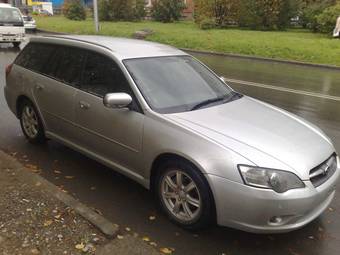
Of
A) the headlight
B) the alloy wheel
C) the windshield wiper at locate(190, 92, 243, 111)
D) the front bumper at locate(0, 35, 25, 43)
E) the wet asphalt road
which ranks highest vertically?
the windshield wiper at locate(190, 92, 243, 111)

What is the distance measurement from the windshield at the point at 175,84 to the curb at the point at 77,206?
1185mm

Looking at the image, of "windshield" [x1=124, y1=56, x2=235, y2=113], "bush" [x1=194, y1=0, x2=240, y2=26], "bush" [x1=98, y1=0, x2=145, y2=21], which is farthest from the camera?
"bush" [x1=98, y1=0, x2=145, y2=21]

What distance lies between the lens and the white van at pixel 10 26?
20.0 metres

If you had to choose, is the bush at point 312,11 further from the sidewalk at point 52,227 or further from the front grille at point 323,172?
the sidewalk at point 52,227

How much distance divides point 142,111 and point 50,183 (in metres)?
1.31

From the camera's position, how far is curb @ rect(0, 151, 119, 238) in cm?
379

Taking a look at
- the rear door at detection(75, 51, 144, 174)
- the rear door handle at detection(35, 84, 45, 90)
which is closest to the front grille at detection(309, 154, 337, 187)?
the rear door at detection(75, 51, 144, 174)

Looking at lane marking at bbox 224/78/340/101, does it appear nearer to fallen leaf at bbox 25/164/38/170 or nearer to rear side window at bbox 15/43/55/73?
rear side window at bbox 15/43/55/73

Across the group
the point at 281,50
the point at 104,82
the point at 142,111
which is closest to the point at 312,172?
the point at 142,111

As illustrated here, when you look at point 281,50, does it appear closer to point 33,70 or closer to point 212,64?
point 212,64

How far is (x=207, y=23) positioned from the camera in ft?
82.6

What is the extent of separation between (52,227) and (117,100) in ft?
4.40

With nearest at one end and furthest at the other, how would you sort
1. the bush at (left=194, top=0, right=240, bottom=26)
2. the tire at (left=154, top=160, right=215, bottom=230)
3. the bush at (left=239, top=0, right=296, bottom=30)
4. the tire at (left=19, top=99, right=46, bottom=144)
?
1. the tire at (left=154, top=160, right=215, bottom=230)
2. the tire at (left=19, top=99, right=46, bottom=144)
3. the bush at (left=239, top=0, right=296, bottom=30)
4. the bush at (left=194, top=0, right=240, bottom=26)

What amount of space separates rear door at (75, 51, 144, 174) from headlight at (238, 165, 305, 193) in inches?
47.9
